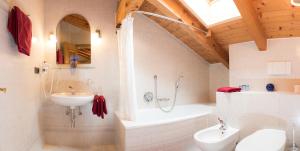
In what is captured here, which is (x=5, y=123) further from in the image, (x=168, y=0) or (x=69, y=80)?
(x=168, y=0)

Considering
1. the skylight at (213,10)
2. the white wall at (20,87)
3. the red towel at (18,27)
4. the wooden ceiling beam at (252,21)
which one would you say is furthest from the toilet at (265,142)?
the red towel at (18,27)

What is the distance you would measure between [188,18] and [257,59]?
1189 mm

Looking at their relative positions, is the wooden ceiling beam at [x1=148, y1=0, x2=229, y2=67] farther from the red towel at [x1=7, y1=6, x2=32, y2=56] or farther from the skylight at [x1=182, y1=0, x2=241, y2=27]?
the red towel at [x1=7, y1=6, x2=32, y2=56]

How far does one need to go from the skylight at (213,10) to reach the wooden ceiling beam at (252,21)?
310 mm

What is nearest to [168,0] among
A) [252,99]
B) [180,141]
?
[252,99]

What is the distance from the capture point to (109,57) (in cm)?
349

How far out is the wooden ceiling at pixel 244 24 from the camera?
87.1 inches

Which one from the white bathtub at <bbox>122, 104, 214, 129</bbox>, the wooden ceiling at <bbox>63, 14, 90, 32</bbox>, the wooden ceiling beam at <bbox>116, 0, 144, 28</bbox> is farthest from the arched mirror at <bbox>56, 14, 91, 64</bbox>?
the white bathtub at <bbox>122, 104, 214, 129</bbox>

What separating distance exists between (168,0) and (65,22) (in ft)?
5.97

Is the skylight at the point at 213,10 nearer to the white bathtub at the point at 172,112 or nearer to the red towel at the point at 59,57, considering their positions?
the white bathtub at the point at 172,112

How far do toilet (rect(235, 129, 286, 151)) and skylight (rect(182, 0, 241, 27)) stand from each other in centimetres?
151

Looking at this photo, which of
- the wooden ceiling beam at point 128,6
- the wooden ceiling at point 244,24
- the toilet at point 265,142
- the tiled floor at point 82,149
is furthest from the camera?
the tiled floor at point 82,149

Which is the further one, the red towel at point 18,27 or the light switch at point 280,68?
the light switch at point 280,68

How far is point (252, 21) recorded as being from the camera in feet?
7.59
